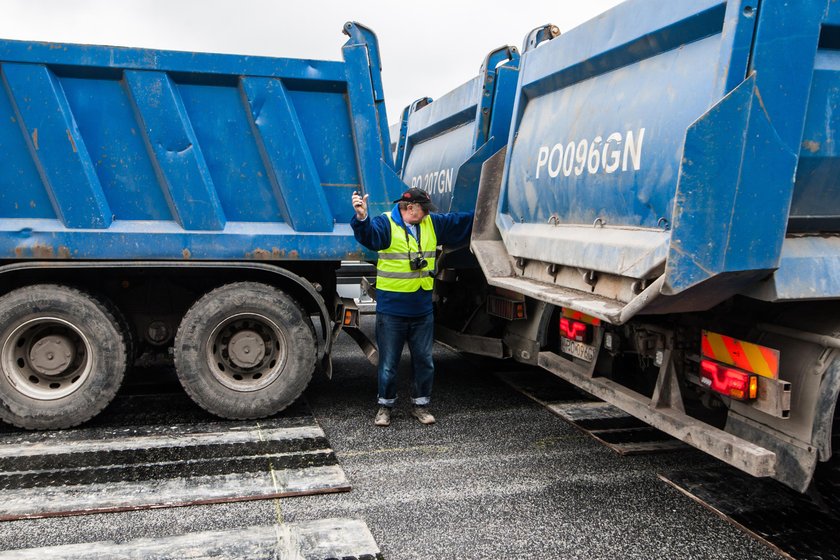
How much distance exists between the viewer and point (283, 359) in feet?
14.6

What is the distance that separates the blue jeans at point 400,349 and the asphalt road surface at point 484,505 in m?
0.21

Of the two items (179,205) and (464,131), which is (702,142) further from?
(464,131)

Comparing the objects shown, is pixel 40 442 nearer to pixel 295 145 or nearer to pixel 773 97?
pixel 295 145

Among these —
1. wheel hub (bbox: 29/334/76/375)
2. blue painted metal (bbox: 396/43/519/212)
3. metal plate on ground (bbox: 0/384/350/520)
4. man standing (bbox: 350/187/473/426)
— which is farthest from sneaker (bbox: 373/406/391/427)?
wheel hub (bbox: 29/334/76/375)

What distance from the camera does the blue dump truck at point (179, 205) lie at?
404 cm

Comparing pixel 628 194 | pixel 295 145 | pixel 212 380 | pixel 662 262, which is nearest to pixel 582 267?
pixel 628 194

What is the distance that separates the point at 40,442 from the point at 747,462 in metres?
3.74

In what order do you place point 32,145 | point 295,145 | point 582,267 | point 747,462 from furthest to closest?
point 295,145 → point 32,145 → point 582,267 → point 747,462

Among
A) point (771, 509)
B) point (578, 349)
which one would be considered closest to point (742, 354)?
point (771, 509)

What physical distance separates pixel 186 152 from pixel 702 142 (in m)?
2.94

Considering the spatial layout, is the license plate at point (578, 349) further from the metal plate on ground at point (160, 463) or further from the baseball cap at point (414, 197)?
the metal plate on ground at point (160, 463)

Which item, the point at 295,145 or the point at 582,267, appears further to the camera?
the point at 295,145

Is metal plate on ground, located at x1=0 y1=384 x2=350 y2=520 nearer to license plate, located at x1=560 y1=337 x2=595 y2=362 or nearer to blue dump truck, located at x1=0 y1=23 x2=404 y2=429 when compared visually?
blue dump truck, located at x1=0 y1=23 x2=404 y2=429

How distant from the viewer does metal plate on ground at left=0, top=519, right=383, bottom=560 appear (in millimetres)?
2746
